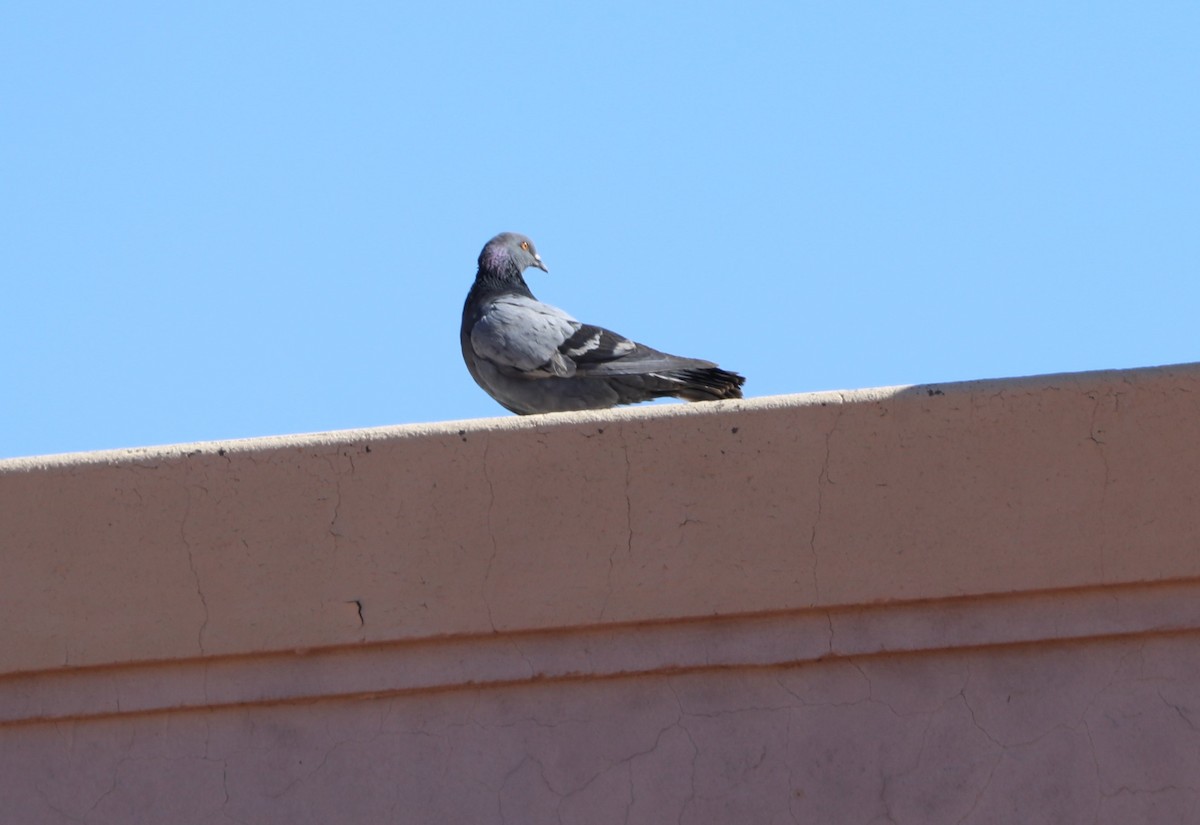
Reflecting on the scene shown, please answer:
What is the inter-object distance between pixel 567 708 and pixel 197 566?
90cm

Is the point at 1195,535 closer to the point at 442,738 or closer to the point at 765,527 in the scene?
the point at 765,527

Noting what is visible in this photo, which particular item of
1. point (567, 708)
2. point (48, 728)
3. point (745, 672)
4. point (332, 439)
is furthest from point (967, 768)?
point (48, 728)

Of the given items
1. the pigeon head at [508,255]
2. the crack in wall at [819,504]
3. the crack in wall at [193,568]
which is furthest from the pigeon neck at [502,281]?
the crack in wall at [819,504]

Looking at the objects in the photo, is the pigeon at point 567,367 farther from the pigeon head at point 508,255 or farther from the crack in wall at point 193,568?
the crack in wall at point 193,568

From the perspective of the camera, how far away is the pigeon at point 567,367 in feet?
18.5

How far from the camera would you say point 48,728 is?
3.29 metres

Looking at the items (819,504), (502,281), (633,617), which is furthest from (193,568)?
(502,281)

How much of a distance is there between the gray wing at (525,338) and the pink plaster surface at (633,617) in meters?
2.56

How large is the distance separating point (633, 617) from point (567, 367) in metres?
2.68

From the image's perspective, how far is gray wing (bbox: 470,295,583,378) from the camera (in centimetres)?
581

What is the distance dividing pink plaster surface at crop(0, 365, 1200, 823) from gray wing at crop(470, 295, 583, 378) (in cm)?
256

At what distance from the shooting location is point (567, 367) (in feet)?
19.0

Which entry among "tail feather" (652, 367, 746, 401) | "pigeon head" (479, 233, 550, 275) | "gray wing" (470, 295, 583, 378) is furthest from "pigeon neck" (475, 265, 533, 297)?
"tail feather" (652, 367, 746, 401)

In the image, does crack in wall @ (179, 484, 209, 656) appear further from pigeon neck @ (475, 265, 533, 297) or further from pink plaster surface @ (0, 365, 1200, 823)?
pigeon neck @ (475, 265, 533, 297)
